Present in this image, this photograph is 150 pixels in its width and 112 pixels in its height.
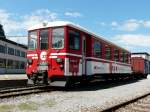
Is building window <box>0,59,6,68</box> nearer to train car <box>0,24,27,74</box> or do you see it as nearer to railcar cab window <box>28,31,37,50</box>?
train car <box>0,24,27,74</box>

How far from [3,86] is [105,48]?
7403 millimetres

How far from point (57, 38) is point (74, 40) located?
3.07ft

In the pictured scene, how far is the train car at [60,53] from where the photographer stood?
16.3 metres

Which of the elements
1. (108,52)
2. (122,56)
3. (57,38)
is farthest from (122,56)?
(57,38)

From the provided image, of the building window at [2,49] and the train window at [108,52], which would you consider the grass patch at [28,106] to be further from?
the building window at [2,49]

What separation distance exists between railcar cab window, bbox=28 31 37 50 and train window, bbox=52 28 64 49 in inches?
45.6

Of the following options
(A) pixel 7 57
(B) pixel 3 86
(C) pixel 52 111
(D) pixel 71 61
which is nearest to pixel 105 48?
(D) pixel 71 61

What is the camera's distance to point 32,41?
1772 cm

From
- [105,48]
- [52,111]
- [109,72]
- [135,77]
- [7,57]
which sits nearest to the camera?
[52,111]

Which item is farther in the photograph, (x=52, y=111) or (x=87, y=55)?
(x=87, y=55)

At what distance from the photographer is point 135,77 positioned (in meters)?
39.0

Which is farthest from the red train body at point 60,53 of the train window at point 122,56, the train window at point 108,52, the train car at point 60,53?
the train window at point 122,56

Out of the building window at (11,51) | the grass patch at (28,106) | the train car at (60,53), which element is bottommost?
the grass patch at (28,106)

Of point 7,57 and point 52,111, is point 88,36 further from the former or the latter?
point 7,57
